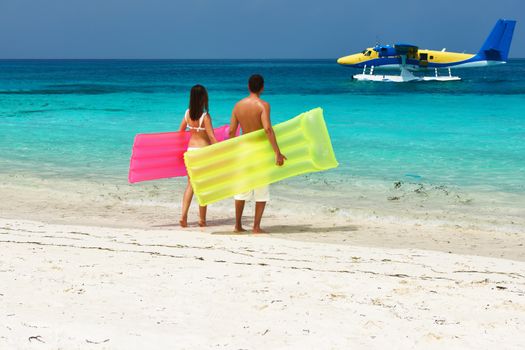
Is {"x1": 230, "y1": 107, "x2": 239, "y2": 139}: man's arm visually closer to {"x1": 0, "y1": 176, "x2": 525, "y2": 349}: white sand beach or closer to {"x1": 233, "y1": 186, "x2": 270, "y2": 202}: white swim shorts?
{"x1": 233, "y1": 186, "x2": 270, "y2": 202}: white swim shorts

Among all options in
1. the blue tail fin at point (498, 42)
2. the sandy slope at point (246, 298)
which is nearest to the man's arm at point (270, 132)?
the sandy slope at point (246, 298)

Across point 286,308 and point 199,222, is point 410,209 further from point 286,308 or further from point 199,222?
point 286,308

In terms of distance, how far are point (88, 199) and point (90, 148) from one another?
5.66 meters

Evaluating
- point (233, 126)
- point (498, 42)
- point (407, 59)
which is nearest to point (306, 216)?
point (233, 126)

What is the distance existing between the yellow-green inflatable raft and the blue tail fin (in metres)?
59.7

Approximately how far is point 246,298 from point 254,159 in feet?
7.88

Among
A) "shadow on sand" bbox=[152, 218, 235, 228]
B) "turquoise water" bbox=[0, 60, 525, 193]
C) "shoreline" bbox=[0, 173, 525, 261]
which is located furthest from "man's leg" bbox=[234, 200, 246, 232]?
"turquoise water" bbox=[0, 60, 525, 193]

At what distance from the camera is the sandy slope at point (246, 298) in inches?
122

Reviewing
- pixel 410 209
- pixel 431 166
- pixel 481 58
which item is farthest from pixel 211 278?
pixel 481 58

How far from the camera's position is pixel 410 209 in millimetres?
8344

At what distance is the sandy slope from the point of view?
3.10m

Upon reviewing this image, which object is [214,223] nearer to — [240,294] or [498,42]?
[240,294]

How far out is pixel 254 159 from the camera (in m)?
5.92

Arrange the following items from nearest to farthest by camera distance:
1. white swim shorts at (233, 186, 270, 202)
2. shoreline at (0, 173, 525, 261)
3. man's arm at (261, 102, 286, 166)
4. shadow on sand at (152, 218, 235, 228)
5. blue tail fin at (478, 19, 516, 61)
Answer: man's arm at (261, 102, 286, 166)
white swim shorts at (233, 186, 270, 202)
shoreline at (0, 173, 525, 261)
shadow on sand at (152, 218, 235, 228)
blue tail fin at (478, 19, 516, 61)
